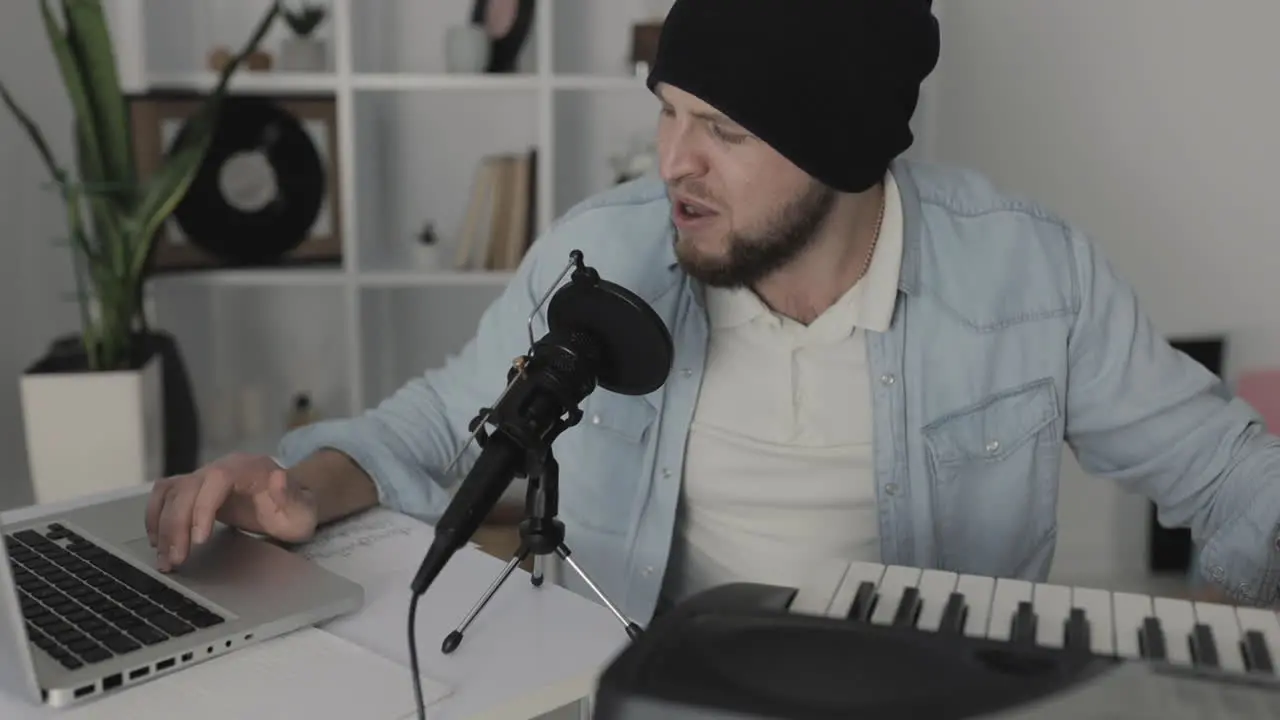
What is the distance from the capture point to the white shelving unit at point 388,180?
2.67 meters

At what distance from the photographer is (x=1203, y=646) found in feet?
2.28

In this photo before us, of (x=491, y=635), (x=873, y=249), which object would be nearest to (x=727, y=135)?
(x=873, y=249)

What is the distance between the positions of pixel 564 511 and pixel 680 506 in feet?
0.44

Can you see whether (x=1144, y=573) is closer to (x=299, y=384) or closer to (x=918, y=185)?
(x=918, y=185)

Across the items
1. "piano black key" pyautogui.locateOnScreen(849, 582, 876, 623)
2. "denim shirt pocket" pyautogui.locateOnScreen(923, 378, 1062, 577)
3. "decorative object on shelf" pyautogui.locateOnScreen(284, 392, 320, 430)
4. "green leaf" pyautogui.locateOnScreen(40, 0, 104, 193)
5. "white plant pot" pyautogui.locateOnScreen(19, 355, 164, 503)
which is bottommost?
"decorative object on shelf" pyautogui.locateOnScreen(284, 392, 320, 430)

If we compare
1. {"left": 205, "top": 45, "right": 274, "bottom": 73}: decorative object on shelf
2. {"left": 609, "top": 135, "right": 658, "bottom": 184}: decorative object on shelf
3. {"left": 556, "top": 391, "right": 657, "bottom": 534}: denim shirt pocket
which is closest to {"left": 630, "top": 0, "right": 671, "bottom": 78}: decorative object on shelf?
{"left": 609, "top": 135, "right": 658, "bottom": 184}: decorative object on shelf

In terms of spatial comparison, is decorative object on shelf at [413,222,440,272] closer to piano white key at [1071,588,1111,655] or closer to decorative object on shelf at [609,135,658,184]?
decorative object on shelf at [609,135,658,184]

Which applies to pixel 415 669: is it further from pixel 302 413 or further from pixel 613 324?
pixel 302 413

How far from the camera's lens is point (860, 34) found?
120cm

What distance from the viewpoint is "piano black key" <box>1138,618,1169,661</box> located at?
0.68 meters

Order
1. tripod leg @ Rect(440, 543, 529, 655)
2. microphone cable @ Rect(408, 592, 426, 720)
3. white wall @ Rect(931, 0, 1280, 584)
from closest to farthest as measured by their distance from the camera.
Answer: microphone cable @ Rect(408, 592, 426, 720) < tripod leg @ Rect(440, 543, 529, 655) < white wall @ Rect(931, 0, 1280, 584)

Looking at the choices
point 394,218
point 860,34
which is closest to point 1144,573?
point 860,34

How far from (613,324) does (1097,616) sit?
40 centimetres

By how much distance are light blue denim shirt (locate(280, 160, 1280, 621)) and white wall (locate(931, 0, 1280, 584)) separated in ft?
3.00
